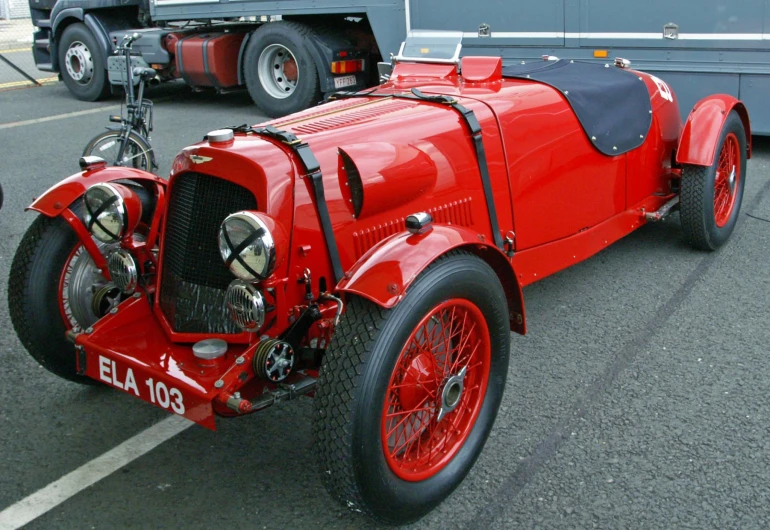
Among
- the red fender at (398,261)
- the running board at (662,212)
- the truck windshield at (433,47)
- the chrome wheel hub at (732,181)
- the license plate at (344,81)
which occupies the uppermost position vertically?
the truck windshield at (433,47)

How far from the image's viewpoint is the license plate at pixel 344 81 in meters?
9.18

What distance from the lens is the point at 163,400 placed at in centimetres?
262

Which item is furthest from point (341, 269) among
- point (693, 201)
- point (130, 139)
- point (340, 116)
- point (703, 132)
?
point (130, 139)

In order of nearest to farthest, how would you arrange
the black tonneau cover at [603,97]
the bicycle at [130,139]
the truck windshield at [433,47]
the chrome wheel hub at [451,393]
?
the chrome wheel hub at [451,393]
the black tonneau cover at [603,97]
the truck windshield at [433,47]
the bicycle at [130,139]

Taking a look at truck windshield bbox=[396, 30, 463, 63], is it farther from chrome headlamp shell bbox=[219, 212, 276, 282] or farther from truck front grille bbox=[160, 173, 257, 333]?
chrome headlamp shell bbox=[219, 212, 276, 282]

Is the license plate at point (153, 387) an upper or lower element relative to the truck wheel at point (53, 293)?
lower

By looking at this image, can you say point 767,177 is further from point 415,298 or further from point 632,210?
point 415,298

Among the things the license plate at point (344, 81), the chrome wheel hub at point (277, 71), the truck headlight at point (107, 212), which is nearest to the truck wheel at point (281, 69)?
the chrome wheel hub at point (277, 71)

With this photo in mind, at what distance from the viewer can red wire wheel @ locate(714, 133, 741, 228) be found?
16.4ft

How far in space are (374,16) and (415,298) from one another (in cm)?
681

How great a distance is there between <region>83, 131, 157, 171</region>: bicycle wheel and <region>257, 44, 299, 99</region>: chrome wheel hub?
3029 mm

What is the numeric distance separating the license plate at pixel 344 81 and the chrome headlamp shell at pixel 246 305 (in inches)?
270

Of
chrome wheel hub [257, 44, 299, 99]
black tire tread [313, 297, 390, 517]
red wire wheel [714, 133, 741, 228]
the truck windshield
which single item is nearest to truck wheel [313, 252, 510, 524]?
black tire tread [313, 297, 390, 517]

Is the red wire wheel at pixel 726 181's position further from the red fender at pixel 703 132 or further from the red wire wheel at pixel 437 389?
the red wire wheel at pixel 437 389
